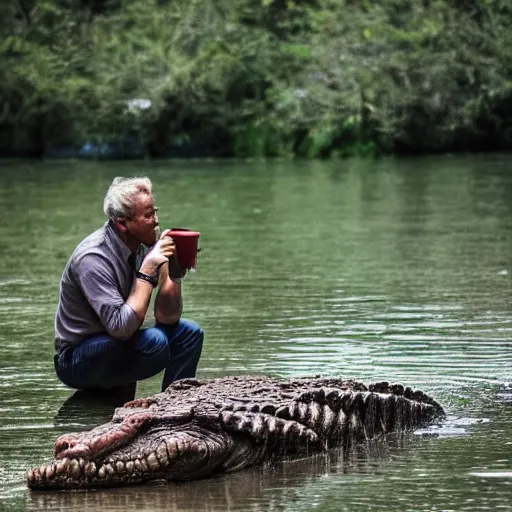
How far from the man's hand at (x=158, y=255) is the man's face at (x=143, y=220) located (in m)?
0.10

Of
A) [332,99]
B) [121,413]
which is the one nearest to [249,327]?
[121,413]

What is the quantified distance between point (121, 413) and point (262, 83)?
34974 mm

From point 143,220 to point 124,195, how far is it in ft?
0.51

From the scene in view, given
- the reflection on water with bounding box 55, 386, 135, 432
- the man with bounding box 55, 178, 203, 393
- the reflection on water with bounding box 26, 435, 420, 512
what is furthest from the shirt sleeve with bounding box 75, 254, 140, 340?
the reflection on water with bounding box 26, 435, 420, 512

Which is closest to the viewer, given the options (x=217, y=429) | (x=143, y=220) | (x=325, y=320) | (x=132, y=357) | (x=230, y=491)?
(x=230, y=491)

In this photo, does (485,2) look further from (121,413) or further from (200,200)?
(121,413)

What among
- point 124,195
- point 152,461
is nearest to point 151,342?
point 124,195

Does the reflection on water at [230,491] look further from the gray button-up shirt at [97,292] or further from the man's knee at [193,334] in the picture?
the man's knee at [193,334]

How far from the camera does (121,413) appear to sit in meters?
6.35

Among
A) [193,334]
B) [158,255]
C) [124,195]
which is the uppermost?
[124,195]

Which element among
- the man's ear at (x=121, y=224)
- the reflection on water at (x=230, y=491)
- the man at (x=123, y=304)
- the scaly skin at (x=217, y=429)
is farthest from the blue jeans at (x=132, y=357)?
the reflection on water at (x=230, y=491)

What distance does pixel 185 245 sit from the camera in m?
7.36

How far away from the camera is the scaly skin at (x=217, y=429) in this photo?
6.10m

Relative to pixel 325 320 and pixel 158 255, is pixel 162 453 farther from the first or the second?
pixel 325 320
